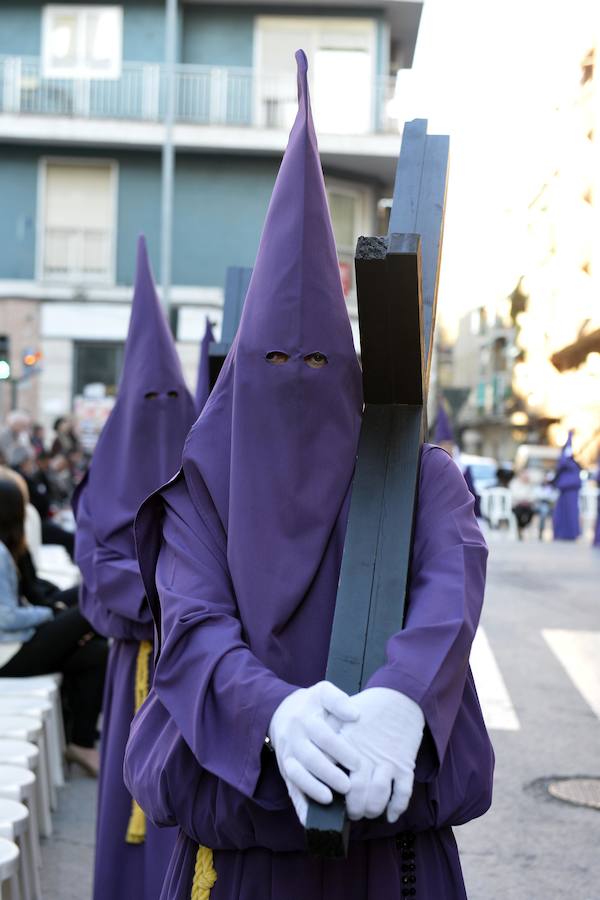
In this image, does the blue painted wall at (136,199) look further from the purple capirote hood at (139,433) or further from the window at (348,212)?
the purple capirote hood at (139,433)

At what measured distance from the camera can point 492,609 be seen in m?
11.4

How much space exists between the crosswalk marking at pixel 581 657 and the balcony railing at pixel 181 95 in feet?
53.4

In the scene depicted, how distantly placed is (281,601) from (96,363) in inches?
872

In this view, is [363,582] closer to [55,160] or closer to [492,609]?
[492,609]

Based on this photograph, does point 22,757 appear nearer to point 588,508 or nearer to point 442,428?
point 442,428

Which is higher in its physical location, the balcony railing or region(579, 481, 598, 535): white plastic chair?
the balcony railing

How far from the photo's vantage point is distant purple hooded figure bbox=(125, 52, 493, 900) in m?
1.99

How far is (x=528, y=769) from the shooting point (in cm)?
622

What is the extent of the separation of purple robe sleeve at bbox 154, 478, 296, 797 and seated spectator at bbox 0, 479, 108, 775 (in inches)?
155

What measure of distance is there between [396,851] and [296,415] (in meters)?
0.82

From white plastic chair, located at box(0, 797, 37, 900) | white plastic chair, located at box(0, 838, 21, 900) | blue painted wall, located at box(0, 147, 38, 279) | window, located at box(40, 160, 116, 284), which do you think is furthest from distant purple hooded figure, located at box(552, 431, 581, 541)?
white plastic chair, located at box(0, 838, 21, 900)

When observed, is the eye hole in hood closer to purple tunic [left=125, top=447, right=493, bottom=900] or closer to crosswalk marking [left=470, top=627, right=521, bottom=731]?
purple tunic [left=125, top=447, right=493, bottom=900]

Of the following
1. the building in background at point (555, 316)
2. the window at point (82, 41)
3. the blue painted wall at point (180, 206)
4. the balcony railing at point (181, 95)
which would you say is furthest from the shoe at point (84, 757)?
the window at point (82, 41)

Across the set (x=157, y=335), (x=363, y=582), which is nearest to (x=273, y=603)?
(x=363, y=582)
